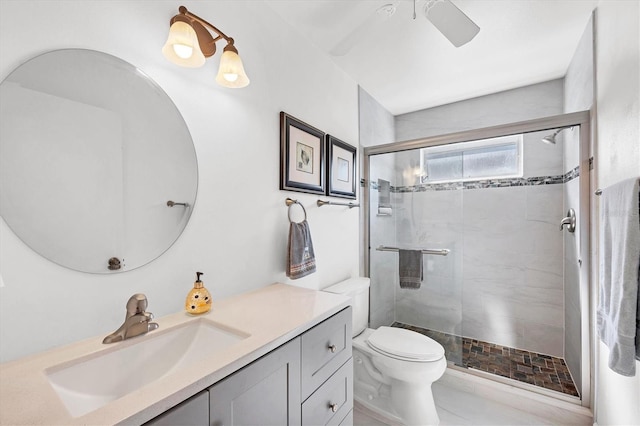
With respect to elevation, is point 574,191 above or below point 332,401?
above

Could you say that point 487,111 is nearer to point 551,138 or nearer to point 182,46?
point 551,138

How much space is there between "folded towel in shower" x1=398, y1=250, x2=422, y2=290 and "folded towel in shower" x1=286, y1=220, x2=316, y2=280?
111cm

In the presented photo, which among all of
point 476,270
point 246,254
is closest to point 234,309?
point 246,254

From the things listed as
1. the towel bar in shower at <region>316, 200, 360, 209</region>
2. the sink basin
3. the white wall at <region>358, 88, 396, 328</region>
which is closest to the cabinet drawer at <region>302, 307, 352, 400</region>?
the sink basin

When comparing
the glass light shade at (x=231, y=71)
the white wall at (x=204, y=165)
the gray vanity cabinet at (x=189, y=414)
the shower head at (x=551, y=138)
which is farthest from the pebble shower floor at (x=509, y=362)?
the glass light shade at (x=231, y=71)

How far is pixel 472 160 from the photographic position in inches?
100

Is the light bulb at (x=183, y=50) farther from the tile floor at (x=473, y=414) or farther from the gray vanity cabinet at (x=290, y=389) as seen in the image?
the tile floor at (x=473, y=414)

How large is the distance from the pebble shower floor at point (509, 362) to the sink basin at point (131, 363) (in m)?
1.98

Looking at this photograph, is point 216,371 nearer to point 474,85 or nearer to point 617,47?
point 617,47

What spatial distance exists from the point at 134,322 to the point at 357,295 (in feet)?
4.58

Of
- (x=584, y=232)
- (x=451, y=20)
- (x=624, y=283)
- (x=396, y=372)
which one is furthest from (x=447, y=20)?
(x=396, y=372)

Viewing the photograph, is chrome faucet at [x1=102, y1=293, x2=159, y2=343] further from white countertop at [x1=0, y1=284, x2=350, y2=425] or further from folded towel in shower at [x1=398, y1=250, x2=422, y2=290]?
folded towel in shower at [x1=398, y1=250, x2=422, y2=290]

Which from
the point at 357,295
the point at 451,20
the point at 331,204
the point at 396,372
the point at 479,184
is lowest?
the point at 396,372

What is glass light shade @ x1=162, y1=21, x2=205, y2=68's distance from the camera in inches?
36.7
